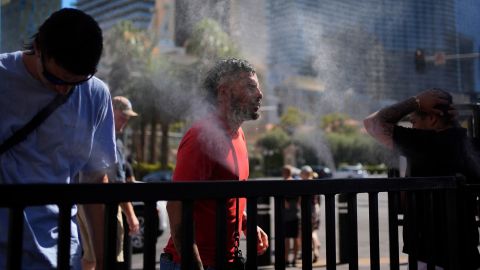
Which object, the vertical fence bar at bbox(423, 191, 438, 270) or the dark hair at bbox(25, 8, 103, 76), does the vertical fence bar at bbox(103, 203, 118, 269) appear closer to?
the dark hair at bbox(25, 8, 103, 76)

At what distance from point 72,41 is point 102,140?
53 cm

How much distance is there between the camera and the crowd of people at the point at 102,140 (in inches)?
69.1

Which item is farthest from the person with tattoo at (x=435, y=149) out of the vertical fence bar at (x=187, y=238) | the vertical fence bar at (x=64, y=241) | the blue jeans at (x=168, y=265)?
the vertical fence bar at (x=64, y=241)

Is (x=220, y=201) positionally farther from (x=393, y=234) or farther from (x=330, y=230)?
(x=393, y=234)

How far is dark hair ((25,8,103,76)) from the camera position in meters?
1.68

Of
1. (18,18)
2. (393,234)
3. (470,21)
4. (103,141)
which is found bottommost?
(393,234)

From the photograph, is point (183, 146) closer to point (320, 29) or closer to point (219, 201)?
point (219, 201)

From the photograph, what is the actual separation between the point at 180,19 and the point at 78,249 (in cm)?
206

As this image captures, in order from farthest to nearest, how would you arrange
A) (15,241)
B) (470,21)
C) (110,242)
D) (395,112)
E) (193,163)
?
(470,21)
(395,112)
(193,163)
(110,242)
(15,241)

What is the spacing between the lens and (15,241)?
1.50 m

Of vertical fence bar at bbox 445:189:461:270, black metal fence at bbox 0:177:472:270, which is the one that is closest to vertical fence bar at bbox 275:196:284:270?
black metal fence at bbox 0:177:472:270

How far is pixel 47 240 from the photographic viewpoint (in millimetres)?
1812

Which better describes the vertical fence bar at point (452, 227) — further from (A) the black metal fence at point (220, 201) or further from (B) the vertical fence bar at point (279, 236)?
(B) the vertical fence bar at point (279, 236)

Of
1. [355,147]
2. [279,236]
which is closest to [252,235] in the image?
[279,236]
